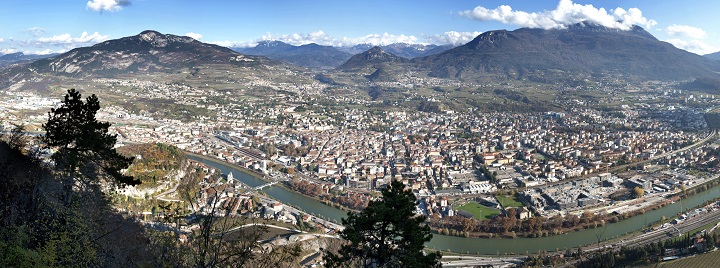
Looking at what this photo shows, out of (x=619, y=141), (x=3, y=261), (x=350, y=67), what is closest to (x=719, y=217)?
(x=619, y=141)

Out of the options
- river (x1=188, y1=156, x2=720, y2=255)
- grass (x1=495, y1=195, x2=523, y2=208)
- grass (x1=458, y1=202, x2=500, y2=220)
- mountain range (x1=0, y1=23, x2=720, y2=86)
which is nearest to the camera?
river (x1=188, y1=156, x2=720, y2=255)

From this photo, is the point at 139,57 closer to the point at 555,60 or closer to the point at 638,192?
the point at 638,192

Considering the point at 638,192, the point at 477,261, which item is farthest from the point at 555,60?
the point at 477,261

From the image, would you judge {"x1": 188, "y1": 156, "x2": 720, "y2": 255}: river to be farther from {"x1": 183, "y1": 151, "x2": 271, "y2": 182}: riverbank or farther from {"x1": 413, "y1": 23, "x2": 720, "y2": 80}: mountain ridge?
{"x1": 413, "y1": 23, "x2": 720, "y2": 80}: mountain ridge

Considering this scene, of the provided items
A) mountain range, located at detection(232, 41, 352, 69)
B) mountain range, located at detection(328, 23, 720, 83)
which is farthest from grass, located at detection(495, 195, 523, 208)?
mountain range, located at detection(232, 41, 352, 69)

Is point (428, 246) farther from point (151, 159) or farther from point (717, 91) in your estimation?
point (717, 91)

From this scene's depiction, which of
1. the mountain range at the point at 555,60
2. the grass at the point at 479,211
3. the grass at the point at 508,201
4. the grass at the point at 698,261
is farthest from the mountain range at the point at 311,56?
the grass at the point at 698,261
